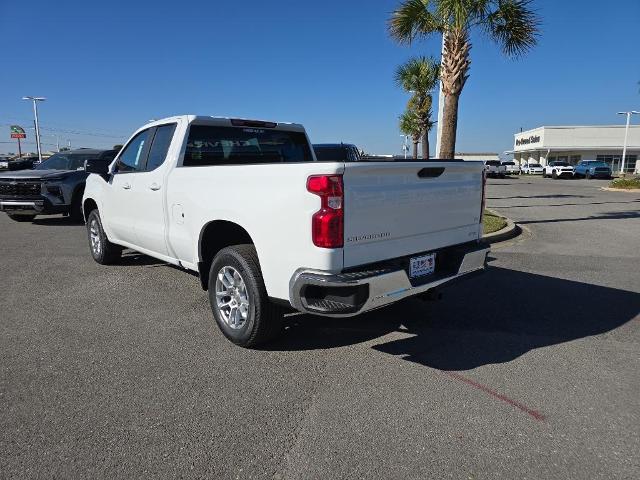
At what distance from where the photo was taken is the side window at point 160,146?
499 cm

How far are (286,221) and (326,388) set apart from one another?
1228mm

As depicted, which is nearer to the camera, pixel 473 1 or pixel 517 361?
pixel 517 361

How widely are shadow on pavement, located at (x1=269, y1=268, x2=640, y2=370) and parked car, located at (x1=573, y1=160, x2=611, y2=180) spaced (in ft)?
135

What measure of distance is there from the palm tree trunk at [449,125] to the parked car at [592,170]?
122 feet

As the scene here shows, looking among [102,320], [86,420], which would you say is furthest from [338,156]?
[86,420]

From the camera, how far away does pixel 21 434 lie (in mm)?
2729

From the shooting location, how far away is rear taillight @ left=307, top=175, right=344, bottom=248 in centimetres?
306

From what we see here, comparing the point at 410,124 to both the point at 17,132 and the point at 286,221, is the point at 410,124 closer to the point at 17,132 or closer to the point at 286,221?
the point at 286,221

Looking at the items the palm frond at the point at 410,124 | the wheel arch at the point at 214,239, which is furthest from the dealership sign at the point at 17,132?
the wheel arch at the point at 214,239

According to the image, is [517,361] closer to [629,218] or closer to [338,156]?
[338,156]

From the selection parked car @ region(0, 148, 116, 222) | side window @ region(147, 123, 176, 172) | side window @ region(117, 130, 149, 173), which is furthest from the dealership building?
side window @ region(147, 123, 176, 172)

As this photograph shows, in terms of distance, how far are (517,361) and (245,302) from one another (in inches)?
89.5

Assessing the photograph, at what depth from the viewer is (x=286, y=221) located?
329cm

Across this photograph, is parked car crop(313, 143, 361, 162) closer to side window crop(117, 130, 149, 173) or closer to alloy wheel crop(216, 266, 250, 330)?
side window crop(117, 130, 149, 173)
